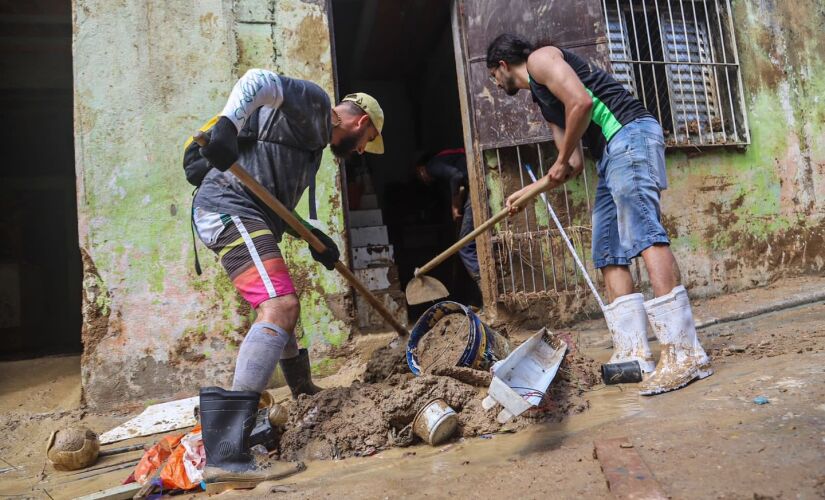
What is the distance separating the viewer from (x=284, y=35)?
423cm

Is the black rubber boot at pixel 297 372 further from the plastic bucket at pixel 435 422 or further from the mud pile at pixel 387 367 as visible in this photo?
the plastic bucket at pixel 435 422

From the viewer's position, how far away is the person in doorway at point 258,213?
2143 millimetres

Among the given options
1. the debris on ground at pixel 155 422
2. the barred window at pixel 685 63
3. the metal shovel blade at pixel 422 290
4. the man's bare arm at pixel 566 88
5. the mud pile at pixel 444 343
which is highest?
the barred window at pixel 685 63

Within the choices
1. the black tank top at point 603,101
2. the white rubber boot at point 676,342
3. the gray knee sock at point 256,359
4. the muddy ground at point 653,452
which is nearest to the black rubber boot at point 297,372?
the muddy ground at point 653,452

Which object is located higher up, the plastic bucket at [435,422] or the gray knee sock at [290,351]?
the gray knee sock at [290,351]

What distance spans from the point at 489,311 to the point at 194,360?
7.27 feet

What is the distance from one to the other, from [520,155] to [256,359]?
9.91 ft

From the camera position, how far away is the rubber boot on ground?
2.08m

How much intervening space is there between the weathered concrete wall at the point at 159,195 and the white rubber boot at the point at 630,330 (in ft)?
6.37

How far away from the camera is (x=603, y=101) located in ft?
9.37

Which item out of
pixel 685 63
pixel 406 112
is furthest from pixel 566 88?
pixel 406 112

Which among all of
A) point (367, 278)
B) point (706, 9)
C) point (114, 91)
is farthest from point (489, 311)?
point (706, 9)

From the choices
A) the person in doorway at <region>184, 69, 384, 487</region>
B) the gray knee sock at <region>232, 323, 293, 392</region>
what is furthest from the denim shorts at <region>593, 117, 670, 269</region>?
the gray knee sock at <region>232, 323, 293, 392</region>

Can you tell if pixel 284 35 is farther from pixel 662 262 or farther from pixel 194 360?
pixel 662 262
